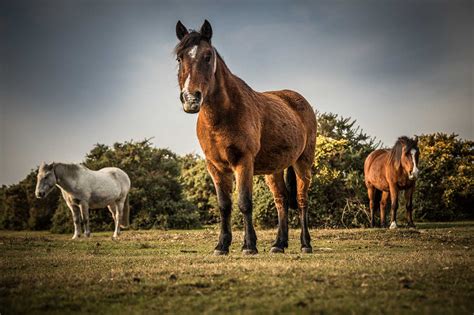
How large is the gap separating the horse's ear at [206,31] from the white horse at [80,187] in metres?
8.88

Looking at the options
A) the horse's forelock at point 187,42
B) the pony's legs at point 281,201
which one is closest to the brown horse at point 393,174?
the pony's legs at point 281,201

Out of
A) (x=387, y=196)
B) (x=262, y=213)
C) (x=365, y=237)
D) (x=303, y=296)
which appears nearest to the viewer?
(x=303, y=296)

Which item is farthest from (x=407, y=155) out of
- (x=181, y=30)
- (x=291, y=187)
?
(x=181, y=30)

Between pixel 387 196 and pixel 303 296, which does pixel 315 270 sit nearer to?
pixel 303 296

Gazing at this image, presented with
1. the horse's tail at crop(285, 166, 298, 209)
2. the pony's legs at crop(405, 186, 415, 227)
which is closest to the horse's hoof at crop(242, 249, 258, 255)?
the horse's tail at crop(285, 166, 298, 209)

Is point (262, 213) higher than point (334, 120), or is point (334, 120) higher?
point (334, 120)

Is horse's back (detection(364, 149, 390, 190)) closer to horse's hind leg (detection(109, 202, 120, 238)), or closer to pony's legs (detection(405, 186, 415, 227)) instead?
pony's legs (detection(405, 186, 415, 227))

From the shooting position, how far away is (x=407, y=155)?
49.5 feet

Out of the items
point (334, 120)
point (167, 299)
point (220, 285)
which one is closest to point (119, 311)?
point (167, 299)

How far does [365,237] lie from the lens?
11.7 m

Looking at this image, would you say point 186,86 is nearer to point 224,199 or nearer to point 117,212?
point 224,199

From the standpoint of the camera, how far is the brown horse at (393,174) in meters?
15.0

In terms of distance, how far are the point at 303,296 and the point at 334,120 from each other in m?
16.9

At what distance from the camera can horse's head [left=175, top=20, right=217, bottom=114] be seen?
636 cm
